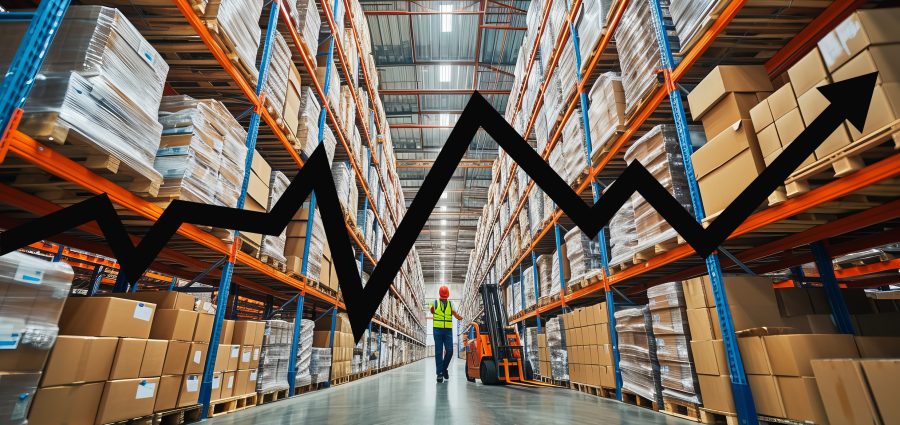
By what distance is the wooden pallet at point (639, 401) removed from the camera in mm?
3792

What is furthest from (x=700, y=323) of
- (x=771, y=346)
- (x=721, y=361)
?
(x=771, y=346)

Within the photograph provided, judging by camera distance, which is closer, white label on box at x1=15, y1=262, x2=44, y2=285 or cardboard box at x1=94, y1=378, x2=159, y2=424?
white label on box at x1=15, y1=262, x2=44, y2=285

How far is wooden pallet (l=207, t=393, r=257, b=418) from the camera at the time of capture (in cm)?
349

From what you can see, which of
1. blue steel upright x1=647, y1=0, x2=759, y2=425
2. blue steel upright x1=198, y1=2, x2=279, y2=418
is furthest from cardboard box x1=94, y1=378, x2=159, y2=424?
blue steel upright x1=647, y1=0, x2=759, y2=425

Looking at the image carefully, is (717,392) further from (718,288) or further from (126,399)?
(126,399)

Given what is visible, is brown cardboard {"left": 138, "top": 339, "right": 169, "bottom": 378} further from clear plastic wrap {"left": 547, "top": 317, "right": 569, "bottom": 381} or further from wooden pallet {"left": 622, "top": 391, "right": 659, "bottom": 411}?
clear plastic wrap {"left": 547, "top": 317, "right": 569, "bottom": 381}

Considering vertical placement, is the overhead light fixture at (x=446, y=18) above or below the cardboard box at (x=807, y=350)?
above

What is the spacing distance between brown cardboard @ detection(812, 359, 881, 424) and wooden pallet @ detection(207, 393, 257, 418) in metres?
4.56

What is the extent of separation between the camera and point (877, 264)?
18.9 feet

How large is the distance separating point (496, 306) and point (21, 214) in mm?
5800

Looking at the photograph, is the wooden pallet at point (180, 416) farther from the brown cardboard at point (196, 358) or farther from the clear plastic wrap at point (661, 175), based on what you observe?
the clear plastic wrap at point (661, 175)

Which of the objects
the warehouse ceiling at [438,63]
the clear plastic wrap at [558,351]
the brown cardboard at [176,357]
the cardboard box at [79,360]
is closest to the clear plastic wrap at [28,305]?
the cardboard box at [79,360]

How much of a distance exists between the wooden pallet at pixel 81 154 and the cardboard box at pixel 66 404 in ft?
3.90

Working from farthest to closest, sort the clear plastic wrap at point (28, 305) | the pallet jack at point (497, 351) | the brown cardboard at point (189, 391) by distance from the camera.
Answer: the pallet jack at point (497, 351) < the brown cardboard at point (189, 391) < the clear plastic wrap at point (28, 305)
